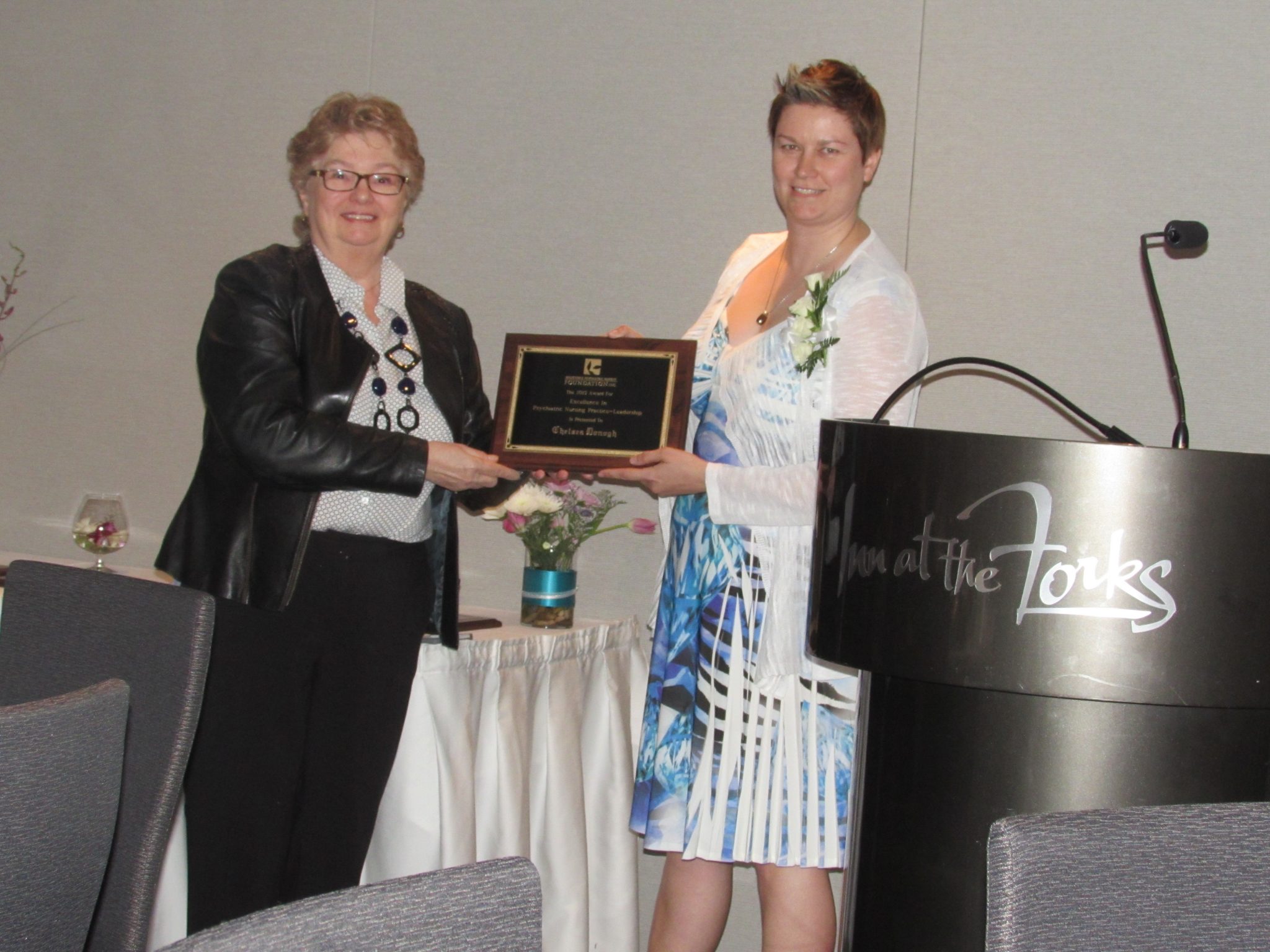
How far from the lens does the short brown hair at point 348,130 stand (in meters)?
2.64

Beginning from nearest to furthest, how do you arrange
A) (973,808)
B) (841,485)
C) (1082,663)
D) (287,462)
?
1. (1082,663)
2. (973,808)
3. (841,485)
4. (287,462)

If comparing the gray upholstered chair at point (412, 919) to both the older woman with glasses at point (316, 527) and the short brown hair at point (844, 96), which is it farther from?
the short brown hair at point (844, 96)

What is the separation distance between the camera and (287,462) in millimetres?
2369

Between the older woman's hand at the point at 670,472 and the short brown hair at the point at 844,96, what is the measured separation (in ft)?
2.31

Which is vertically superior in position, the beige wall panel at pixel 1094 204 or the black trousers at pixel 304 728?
the beige wall panel at pixel 1094 204

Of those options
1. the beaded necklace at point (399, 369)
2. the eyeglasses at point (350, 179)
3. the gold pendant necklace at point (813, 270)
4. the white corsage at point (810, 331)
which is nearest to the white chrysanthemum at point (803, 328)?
the white corsage at point (810, 331)

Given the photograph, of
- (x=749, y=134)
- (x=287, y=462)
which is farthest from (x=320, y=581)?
(x=749, y=134)

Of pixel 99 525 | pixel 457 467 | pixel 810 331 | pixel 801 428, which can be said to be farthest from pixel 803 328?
pixel 99 525

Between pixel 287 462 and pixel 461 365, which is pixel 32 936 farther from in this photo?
pixel 461 365

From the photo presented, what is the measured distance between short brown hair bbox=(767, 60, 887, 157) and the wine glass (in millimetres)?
1909

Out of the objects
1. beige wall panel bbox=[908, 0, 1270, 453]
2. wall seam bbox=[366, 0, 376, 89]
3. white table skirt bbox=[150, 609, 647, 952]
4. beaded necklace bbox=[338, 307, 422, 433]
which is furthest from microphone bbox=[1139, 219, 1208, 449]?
wall seam bbox=[366, 0, 376, 89]

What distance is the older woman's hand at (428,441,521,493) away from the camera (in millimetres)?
2486

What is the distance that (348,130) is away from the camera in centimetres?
264

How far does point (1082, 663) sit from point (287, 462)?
1.49 m
